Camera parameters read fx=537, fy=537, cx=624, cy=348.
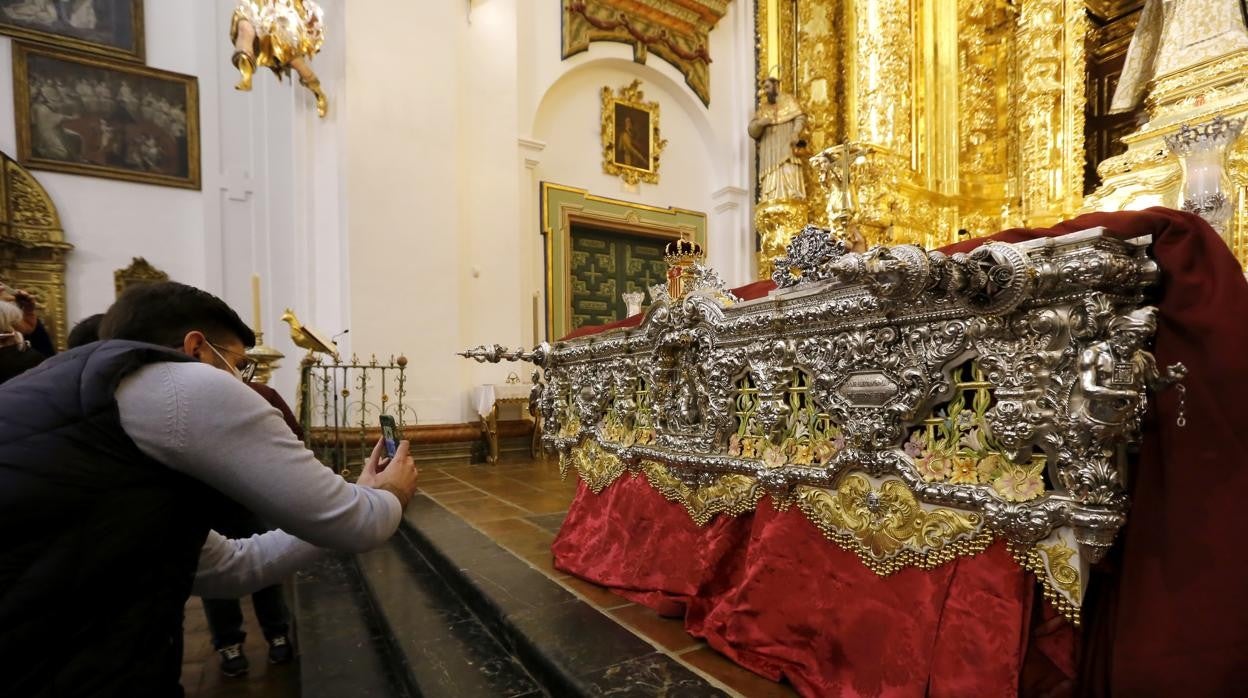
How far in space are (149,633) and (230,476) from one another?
0.88ft

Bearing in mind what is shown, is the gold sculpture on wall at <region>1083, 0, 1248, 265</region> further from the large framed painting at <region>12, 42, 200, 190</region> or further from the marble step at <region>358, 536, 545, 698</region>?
the large framed painting at <region>12, 42, 200, 190</region>

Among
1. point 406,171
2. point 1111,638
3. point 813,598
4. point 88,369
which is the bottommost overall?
point 813,598

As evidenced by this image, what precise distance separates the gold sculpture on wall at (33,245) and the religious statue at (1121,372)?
8.27 meters

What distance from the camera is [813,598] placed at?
134 centimetres

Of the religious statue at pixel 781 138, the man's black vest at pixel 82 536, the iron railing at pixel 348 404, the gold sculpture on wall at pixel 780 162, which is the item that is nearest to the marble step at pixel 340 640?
the man's black vest at pixel 82 536

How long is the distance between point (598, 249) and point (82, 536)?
6321 millimetres

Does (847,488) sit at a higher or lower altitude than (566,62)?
lower

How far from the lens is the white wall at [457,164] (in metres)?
4.91

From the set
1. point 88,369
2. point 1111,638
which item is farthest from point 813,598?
point 88,369

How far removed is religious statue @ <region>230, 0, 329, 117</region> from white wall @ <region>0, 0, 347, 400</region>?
0.96m

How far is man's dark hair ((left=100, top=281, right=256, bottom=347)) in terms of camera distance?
3.26 feet

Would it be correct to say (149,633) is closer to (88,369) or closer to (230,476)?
(230,476)

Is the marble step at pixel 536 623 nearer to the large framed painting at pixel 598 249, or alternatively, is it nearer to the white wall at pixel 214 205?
the large framed painting at pixel 598 249

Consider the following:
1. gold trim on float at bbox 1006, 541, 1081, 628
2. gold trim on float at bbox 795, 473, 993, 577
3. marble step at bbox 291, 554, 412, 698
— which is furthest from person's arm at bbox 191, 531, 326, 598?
gold trim on float at bbox 1006, 541, 1081, 628
